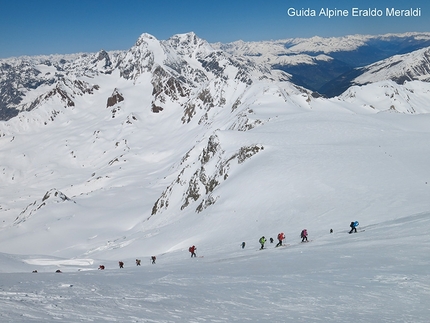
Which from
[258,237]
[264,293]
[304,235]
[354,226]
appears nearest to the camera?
[264,293]

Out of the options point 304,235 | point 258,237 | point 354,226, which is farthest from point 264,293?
point 258,237

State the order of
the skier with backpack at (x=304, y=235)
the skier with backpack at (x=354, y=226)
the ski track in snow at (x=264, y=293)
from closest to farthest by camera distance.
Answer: the ski track in snow at (x=264, y=293)
the skier with backpack at (x=354, y=226)
the skier with backpack at (x=304, y=235)

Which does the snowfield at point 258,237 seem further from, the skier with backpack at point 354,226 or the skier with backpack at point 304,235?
the skier with backpack at point 354,226

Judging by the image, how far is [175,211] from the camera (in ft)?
210

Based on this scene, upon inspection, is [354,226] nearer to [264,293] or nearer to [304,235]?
[304,235]

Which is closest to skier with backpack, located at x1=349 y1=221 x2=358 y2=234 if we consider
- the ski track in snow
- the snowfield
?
the snowfield

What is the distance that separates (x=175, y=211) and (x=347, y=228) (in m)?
42.3

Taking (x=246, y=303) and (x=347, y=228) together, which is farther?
(x=347, y=228)

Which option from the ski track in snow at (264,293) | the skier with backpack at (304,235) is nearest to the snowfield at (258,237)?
the ski track in snow at (264,293)

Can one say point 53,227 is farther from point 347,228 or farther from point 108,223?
point 347,228

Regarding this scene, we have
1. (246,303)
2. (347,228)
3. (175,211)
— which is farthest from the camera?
(175,211)

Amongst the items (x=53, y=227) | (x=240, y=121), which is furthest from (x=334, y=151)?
(x=53, y=227)

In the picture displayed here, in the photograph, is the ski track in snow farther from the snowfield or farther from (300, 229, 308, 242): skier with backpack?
(300, 229, 308, 242): skier with backpack

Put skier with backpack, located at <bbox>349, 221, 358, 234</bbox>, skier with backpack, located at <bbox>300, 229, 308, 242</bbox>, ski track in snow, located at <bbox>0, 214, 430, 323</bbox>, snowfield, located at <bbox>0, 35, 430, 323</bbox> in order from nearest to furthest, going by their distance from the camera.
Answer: ski track in snow, located at <bbox>0, 214, 430, 323</bbox>, snowfield, located at <bbox>0, 35, 430, 323</bbox>, skier with backpack, located at <bbox>349, 221, 358, 234</bbox>, skier with backpack, located at <bbox>300, 229, 308, 242</bbox>
